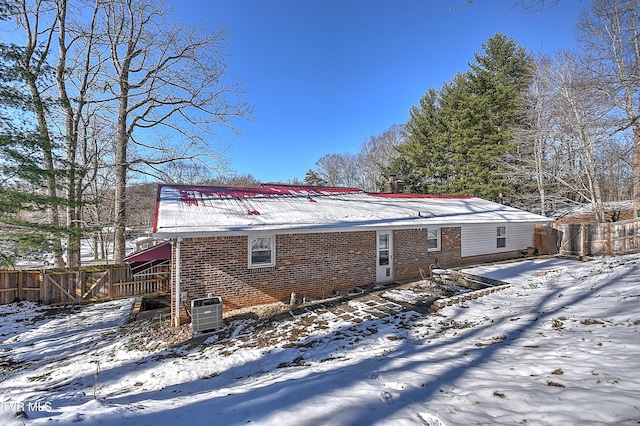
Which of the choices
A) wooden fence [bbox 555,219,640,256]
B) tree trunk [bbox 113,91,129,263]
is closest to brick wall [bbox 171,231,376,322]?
tree trunk [bbox 113,91,129,263]

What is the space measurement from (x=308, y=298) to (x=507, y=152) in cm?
2385

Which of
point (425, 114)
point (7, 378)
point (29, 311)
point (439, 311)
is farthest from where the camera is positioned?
point (425, 114)

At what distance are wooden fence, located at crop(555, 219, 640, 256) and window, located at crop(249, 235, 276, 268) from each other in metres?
15.6

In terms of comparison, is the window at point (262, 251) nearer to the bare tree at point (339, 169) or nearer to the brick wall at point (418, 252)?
the brick wall at point (418, 252)

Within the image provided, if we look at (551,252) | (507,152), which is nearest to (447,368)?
(551,252)

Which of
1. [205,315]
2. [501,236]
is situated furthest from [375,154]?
[205,315]

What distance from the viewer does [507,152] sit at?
24.1 m

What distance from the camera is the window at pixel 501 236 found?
14.6 m

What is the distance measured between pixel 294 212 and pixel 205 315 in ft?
14.7

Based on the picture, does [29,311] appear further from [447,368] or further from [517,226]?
[517,226]

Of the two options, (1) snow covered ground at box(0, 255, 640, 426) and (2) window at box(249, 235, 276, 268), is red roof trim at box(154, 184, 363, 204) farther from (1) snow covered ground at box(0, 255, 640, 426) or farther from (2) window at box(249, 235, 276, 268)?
(1) snow covered ground at box(0, 255, 640, 426)

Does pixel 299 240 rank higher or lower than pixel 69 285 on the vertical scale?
higher

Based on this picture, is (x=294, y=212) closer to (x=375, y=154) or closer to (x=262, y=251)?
(x=262, y=251)

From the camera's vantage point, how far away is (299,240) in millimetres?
9250
